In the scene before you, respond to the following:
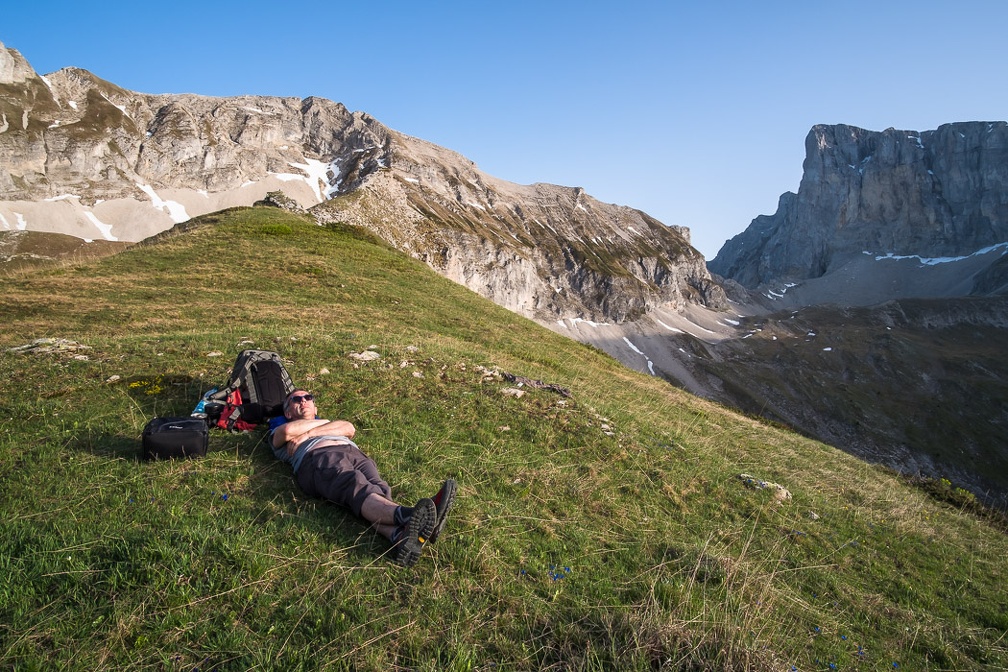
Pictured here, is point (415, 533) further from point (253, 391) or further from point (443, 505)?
point (253, 391)

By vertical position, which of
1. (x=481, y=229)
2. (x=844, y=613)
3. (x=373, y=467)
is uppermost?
(x=481, y=229)

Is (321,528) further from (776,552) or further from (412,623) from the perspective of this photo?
(776,552)

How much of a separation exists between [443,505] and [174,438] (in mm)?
4504

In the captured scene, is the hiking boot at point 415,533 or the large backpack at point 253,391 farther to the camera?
the large backpack at point 253,391

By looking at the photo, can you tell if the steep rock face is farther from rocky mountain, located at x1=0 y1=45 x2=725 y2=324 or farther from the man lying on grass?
the man lying on grass

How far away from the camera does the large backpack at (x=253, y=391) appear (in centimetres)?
859

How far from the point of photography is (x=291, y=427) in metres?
7.25

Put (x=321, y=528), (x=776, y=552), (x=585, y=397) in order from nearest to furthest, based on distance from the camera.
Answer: (x=321, y=528) → (x=776, y=552) → (x=585, y=397)

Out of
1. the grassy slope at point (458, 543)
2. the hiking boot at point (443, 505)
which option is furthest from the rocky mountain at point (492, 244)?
the hiking boot at point (443, 505)

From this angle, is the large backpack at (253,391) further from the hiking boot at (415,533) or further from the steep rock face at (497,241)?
the steep rock face at (497,241)

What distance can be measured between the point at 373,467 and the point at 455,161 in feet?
663

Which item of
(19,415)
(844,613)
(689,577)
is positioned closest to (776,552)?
(844,613)

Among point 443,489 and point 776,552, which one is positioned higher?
point 443,489

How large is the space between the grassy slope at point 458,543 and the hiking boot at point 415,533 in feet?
0.50
